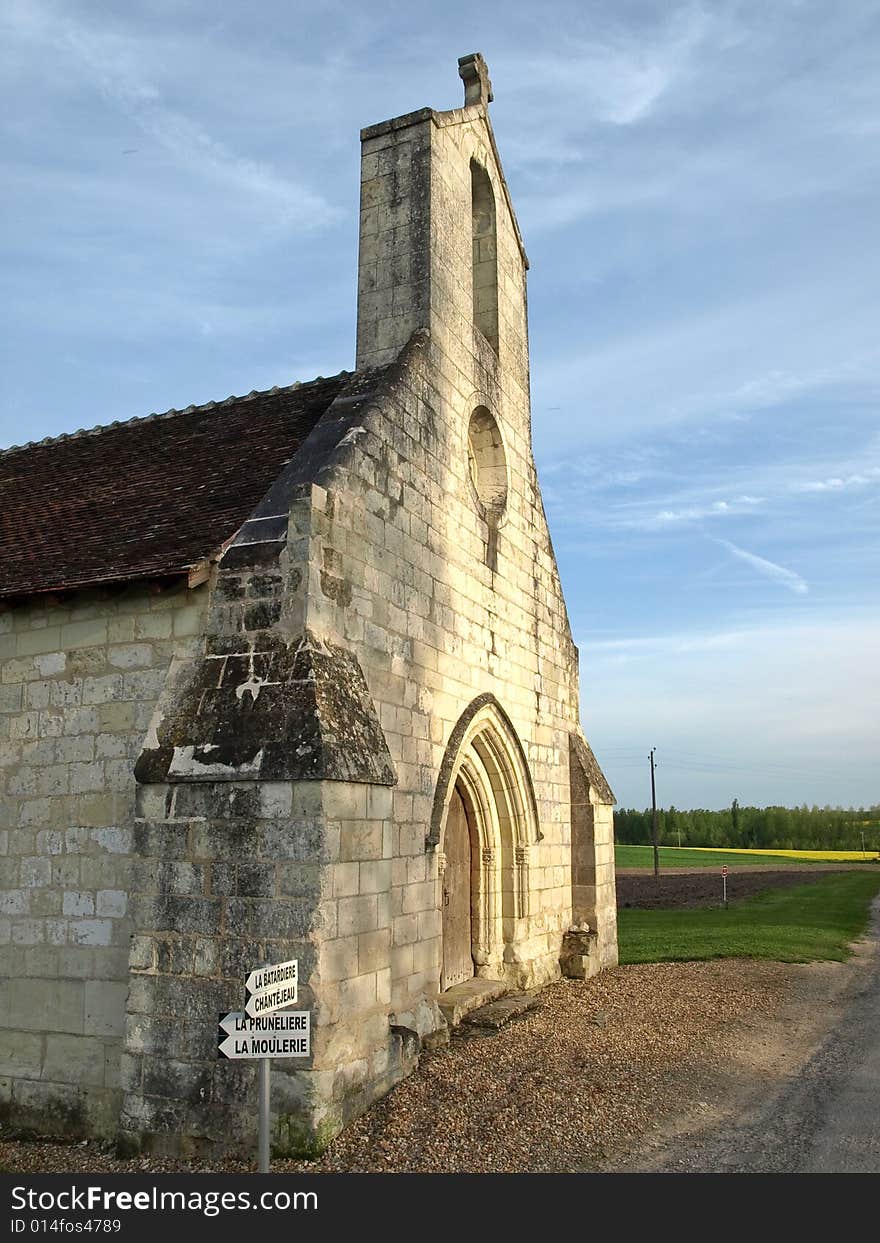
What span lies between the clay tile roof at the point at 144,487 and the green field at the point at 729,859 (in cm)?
3711

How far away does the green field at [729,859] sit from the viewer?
4533 centimetres

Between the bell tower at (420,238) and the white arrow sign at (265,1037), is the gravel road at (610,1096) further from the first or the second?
the bell tower at (420,238)

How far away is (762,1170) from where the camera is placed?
5.18m

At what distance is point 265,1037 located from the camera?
4.19 m

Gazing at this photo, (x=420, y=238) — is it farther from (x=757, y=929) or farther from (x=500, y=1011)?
(x=757, y=929)

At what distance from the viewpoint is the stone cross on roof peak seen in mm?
11406

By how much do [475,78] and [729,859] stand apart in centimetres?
4700

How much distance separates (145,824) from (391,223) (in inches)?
262

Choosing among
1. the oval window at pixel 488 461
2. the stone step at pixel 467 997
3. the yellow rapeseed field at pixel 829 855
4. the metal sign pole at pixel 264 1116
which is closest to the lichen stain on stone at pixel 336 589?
the metal sign pole at pixel 264 1116

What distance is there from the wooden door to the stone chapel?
0.15 ft

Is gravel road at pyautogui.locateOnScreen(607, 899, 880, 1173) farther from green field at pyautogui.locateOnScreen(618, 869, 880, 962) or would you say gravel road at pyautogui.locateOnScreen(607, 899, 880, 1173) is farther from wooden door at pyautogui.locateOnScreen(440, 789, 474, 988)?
green field at pyautogui.locateOnScreen(618, 869, 880, 962)

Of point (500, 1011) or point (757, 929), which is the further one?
point (757, 929)

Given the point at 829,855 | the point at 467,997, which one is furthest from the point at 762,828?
the point at 467,997

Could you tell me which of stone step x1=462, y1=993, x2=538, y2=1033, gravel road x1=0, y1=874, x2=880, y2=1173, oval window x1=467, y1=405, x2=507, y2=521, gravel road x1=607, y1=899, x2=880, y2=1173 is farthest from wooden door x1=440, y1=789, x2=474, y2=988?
oval window x1=467, y1=405, x2=507, y2=521
